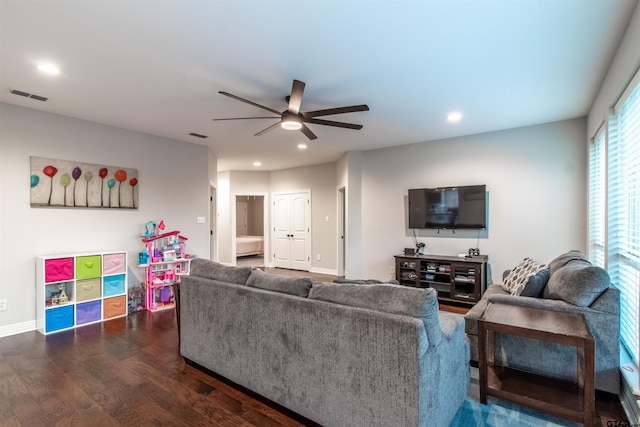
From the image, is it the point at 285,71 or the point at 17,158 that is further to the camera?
the point at 17,158

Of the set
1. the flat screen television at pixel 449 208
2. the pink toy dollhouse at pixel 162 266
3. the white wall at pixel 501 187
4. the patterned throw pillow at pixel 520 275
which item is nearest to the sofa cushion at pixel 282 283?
the patterned throw pillow at pixel 520 275

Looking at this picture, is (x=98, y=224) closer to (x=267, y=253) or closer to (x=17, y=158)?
(x=17, y=158)

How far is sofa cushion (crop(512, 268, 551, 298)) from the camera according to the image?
112 inches

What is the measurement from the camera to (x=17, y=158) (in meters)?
3.64

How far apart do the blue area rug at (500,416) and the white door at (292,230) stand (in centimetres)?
578

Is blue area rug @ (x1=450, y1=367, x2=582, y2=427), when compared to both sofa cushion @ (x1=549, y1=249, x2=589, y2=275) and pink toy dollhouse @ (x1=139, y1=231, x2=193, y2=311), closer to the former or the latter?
sofa cushion @ (x1=549, y1=249, x2=589, y2=275)

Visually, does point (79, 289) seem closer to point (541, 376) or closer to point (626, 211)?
point (541, 376)

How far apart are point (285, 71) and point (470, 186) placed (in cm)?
353

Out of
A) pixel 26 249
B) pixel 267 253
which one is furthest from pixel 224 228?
pixel 26 249

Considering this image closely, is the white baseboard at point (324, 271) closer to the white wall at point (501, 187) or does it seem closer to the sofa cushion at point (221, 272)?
the white wall at point (501, 187)

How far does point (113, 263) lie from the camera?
4191 millimetres

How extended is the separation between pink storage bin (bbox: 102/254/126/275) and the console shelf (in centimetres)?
407

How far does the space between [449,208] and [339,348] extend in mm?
3999

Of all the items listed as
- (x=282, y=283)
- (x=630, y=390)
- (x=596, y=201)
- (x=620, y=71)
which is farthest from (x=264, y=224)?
(x=630, y=390)
